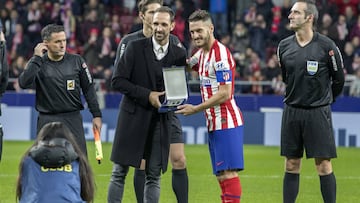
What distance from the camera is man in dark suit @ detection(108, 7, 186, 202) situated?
9336mm

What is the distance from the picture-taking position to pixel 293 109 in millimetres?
10398

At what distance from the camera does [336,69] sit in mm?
10359

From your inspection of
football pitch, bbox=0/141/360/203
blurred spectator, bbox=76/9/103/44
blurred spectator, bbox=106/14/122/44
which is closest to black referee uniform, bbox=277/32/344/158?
football pitch, bbox=0/141/360/203

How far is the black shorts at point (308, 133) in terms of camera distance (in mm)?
10320

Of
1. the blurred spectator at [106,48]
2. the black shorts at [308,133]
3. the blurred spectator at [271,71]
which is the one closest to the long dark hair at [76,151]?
the black shorts at [308,133]

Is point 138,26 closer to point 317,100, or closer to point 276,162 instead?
point 276,162

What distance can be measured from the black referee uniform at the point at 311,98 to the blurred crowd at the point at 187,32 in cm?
1168

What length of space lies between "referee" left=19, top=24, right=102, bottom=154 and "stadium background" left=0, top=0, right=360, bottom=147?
9720 millimetres

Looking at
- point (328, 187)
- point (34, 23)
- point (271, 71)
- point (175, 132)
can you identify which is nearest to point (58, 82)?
point (175, 132)

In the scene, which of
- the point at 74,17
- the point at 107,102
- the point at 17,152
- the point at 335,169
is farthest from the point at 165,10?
the point at 74,17

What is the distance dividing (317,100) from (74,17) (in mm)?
16692

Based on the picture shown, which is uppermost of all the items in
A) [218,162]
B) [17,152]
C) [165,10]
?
[165,10]

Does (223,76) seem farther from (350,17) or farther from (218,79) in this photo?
(350,17)

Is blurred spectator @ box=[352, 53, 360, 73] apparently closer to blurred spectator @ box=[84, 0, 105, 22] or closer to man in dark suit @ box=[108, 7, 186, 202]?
blurred spectator @ box=[84, 0, 105, 22]
